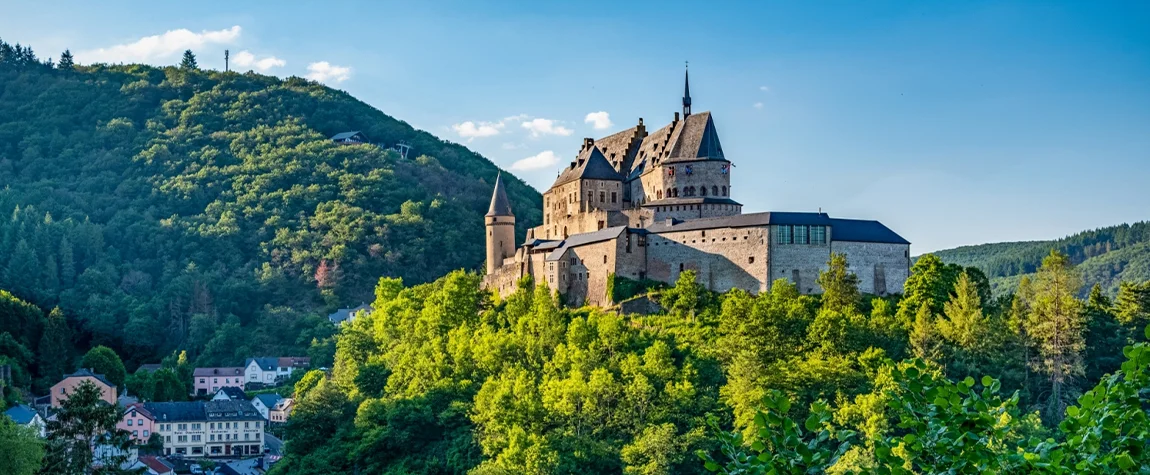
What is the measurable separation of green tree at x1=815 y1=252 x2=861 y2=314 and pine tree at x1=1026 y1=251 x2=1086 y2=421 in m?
8.60

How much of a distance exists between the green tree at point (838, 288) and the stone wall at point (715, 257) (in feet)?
10.1

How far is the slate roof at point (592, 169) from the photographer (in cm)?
7606

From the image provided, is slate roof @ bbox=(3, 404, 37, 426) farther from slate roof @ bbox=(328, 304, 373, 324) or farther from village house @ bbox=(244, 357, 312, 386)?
slate roof @ bbox=(328, 304, 373, 324)

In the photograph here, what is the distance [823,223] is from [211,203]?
305 ft

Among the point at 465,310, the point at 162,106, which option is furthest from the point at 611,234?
the point at 162,106

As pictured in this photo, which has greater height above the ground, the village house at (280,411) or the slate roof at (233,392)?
the slate roof at (233,392)

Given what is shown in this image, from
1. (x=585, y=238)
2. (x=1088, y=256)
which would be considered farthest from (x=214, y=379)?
(x=1088, y=256)

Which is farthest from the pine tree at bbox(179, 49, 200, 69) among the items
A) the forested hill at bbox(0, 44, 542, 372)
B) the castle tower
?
the castle tower

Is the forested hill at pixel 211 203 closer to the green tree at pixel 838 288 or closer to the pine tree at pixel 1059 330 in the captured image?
the green tree at pixel 838 288

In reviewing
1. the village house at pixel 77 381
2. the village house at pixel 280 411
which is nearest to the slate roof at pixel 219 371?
the village house at pixel 280 411

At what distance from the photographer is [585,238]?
69.8m

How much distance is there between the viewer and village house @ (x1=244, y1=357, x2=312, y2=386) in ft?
351

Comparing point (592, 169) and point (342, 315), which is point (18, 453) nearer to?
point (592, 169)

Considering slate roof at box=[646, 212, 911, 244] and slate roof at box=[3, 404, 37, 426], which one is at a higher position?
slate roof at box=[646, 212, 911, 244]
